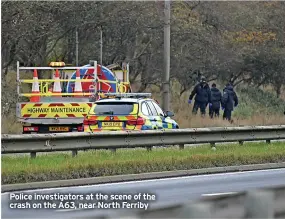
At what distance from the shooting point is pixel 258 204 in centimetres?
549

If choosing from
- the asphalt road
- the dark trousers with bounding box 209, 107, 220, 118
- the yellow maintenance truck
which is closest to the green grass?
the asphalt road

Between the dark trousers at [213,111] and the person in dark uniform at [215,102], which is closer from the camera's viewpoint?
the person in dark uniform at [215,102]

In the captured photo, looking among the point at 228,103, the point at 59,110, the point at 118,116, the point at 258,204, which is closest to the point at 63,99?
the point at 59,110

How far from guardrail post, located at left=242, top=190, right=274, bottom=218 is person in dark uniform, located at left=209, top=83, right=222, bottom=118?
29531 millimetres

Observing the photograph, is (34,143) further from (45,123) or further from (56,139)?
(45,123)

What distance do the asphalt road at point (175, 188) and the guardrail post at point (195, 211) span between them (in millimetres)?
4278

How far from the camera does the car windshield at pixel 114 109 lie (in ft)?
66.4

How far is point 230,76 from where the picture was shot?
4394 centimetres

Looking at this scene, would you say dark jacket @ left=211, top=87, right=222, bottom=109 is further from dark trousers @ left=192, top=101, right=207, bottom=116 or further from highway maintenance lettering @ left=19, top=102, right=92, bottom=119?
highway maintenance lettering @ left=19, top=102, right=92, bottom=119

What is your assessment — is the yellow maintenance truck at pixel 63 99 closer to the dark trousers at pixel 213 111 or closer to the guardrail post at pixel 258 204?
the dark trousers at pixel 213 111

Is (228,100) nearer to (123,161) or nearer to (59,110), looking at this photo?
(59,110)

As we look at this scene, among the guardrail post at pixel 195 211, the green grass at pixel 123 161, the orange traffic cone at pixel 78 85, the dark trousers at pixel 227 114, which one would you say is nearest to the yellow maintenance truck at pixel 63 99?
the orange traffic cone at pixel 78 85

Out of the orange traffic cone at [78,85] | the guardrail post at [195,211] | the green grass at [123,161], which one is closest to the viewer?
the guardrail post at [195,211]

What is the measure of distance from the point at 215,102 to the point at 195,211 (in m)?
30.6
